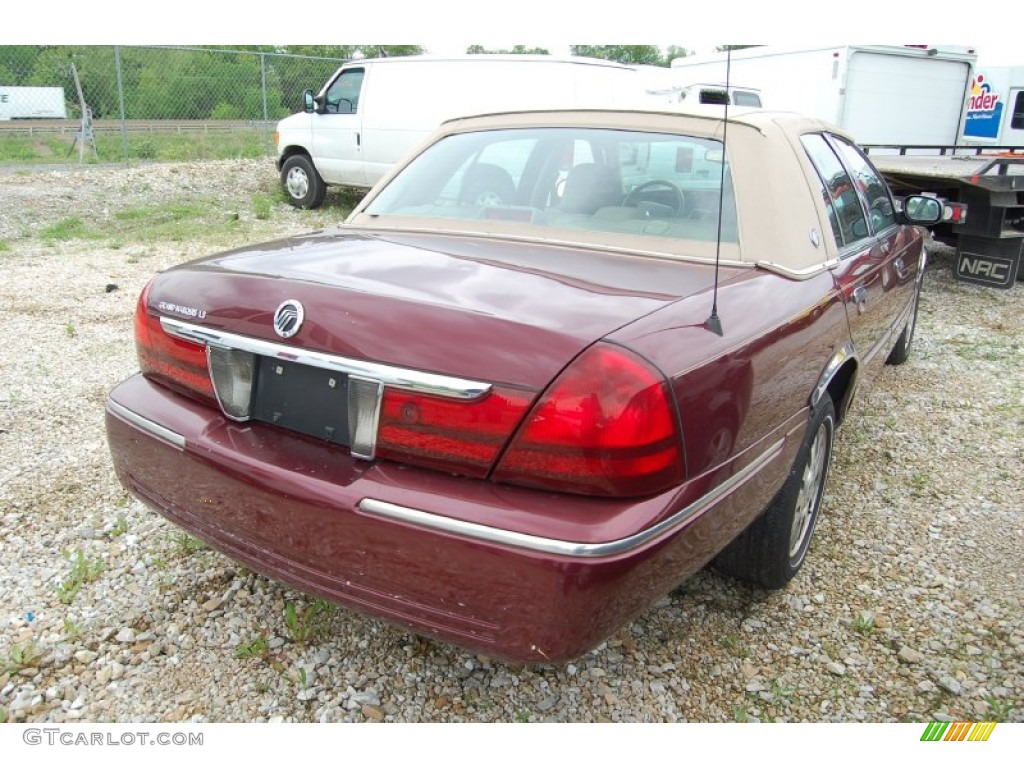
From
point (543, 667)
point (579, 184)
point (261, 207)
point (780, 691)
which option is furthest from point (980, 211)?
point (261, 207)

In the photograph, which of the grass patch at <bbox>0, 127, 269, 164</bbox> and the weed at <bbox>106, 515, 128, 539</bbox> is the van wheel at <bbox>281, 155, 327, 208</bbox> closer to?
the grass patch at <bbox>0, 127, 269, 164</bbox>

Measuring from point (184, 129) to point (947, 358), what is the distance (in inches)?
679

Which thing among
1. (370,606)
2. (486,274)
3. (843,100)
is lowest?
(370,606)

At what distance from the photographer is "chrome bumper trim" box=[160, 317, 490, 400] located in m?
1.77

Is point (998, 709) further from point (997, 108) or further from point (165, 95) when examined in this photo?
point (165, 95)

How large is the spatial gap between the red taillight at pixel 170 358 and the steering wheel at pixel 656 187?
1449 millimetres

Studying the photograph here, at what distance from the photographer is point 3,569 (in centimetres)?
280

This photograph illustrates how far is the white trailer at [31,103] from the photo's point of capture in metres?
20.2

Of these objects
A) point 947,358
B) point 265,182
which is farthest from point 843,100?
point 265,182

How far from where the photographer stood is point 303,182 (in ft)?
38.9

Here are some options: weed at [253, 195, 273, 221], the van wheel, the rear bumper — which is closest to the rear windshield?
the rear bumper

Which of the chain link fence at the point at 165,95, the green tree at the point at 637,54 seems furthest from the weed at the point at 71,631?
the green tree at the point at 637,54

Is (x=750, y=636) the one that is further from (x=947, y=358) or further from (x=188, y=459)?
(x=947, y=358)
